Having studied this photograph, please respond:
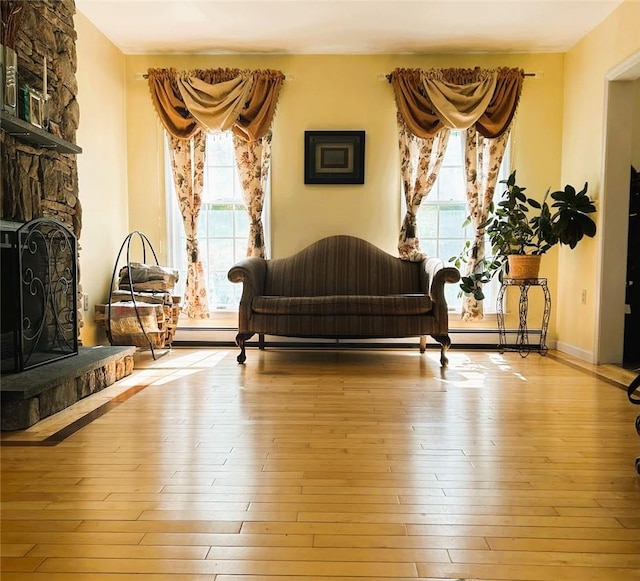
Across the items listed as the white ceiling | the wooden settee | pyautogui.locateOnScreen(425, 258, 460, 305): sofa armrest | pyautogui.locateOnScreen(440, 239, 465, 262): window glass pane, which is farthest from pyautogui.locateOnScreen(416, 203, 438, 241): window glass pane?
the white ceiling

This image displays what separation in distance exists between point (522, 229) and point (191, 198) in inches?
113

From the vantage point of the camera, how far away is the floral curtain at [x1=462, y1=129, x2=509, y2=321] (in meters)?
4.64

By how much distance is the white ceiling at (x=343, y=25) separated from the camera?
3.83 m

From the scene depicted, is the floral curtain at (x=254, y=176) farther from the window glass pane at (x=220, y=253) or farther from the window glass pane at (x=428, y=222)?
the window glass pane at (x=428, y=222)

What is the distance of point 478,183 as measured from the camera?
4676 mm

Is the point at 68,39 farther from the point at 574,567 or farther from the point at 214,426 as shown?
the point at 574,567

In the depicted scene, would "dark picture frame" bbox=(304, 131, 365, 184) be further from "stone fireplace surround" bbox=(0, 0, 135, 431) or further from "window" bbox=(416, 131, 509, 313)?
"stone fireplace surround" bbox=(0, 0, 135, 431)

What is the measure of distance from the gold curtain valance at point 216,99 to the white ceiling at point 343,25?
0.78 ft

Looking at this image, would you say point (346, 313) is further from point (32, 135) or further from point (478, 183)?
point (32, 135)

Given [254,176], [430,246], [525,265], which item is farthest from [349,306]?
[254,176]

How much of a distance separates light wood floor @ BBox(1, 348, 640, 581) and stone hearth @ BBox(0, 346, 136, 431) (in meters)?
0.08

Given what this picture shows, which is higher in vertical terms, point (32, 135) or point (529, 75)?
point (529, 75)

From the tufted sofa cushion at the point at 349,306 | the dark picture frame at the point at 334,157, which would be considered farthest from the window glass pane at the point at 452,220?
the tufted sofa cushion at the point at 349,306

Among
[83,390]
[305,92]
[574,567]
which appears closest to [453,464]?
[574,567]
